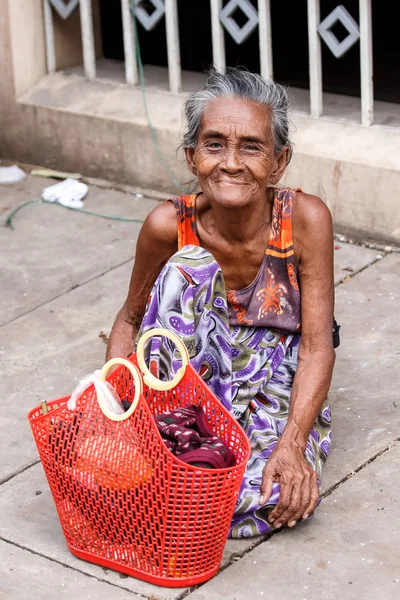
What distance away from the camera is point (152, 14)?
18.0ft

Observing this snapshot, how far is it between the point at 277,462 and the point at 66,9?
3618mm

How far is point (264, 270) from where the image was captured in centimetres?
321

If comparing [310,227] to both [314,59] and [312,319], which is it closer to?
[312,319]

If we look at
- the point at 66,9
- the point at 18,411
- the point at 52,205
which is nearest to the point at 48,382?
the point at 18,411

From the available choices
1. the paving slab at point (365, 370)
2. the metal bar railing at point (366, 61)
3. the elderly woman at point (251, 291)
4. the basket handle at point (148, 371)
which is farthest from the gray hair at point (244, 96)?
the metal bar railing at point (366, 61)

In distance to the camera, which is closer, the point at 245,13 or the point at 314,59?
the point at 314,59

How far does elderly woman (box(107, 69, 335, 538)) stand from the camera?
2.96 meters

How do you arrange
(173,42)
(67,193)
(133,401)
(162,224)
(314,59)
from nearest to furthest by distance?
(133,401), (162,224), (314,59), (173,42), (67,193)

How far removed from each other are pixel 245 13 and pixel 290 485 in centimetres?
291

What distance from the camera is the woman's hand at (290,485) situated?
2887mm

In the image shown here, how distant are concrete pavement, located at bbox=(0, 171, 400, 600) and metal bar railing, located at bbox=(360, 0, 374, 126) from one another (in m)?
0.62

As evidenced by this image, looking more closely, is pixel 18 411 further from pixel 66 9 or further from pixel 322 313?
pixel 66 9

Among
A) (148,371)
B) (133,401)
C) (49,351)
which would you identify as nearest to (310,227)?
(148,371)

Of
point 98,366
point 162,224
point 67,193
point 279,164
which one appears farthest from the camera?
point 67,193
